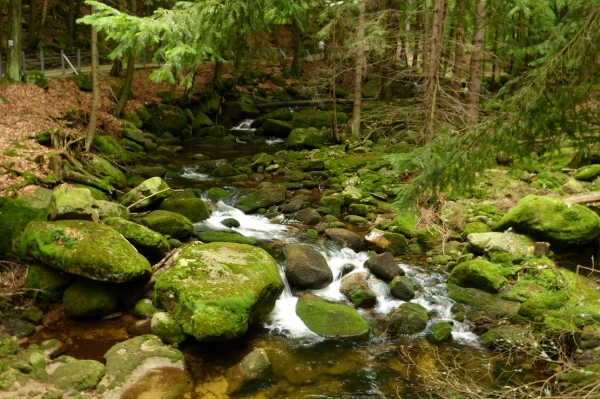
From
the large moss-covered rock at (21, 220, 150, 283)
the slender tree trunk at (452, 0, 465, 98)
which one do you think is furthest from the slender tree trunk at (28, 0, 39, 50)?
the slender tree trunk at (452, 0, 465, 98)

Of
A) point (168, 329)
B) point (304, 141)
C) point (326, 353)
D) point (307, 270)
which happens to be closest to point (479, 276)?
point (307, 270)

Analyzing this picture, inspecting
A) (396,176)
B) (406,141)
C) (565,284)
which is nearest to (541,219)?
(565,284)

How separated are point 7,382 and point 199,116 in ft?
58.5

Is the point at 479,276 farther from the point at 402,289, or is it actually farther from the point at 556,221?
the point at 556,221

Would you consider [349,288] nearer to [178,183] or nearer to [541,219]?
[541,219]

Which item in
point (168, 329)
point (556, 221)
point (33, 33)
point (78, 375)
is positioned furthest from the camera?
point (33, 33)

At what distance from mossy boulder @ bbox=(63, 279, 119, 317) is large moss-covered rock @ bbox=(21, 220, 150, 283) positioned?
276 mm

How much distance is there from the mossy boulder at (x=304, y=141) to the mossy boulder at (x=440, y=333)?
11.9 meters

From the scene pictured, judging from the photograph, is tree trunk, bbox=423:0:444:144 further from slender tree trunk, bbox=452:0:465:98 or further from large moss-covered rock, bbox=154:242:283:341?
large moss-covered rock, bbox=154:242:283:341

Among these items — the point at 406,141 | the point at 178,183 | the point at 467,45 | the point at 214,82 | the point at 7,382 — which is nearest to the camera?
the point at 7,382

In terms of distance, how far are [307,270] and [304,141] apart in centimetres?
1058

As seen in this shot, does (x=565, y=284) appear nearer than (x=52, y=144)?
Yes

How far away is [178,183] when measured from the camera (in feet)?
52.6

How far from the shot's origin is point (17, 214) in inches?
393
